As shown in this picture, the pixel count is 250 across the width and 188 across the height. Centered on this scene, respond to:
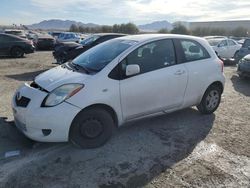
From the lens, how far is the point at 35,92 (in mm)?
4312

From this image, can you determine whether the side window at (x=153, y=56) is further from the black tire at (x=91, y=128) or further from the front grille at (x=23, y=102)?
the front grille at (x=23, y=102)

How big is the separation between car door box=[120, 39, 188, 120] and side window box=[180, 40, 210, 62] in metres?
0.30

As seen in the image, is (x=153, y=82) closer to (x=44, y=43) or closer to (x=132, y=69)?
(x=132, y=69)

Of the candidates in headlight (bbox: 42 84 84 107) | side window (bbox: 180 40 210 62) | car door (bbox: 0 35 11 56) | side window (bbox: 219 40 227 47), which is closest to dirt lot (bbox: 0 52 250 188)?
headlight (bbox: 42 84 84 107)

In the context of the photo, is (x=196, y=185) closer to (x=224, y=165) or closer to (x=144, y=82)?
(x=224, y=165)

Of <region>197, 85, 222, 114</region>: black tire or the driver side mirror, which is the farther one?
<region>197, 85, 222, 114</region>: black tire

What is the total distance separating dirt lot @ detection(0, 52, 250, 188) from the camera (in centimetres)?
364

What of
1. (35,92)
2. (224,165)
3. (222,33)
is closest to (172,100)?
(224,165)

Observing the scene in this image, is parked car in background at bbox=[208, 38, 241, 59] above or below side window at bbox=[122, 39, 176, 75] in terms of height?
below

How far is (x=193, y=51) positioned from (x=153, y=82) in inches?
51.7

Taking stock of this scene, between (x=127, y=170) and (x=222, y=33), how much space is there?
61.0 m

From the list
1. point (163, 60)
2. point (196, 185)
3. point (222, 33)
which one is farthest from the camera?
point (222, 33)

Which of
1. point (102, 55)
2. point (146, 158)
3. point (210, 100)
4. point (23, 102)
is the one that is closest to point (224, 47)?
point (210, 100)

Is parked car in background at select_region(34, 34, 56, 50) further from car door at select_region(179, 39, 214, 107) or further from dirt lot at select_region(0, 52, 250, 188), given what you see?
car door at select_region(179, 39, 214, 107)
